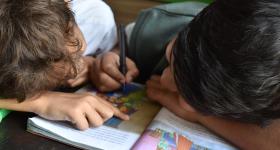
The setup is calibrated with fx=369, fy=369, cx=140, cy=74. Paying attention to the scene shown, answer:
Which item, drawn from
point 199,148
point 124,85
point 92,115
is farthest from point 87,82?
point 199,148

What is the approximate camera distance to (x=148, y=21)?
102 cm

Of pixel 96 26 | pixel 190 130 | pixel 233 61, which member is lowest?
pixel 190 130

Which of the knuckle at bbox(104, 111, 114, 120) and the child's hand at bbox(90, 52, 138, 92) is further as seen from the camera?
the child's hand at bbox(90, 52, 138, 92)

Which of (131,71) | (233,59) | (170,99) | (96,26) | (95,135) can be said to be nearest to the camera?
(233,59)

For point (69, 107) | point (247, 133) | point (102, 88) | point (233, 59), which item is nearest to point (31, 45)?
point (69, 107)

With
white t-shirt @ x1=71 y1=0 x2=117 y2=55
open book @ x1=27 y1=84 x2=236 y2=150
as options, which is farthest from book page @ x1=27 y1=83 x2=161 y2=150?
white t-shirt @ x1=71 y1=0 x2=117 y2=55

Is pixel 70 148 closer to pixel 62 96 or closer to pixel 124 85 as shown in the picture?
pixel 62 96

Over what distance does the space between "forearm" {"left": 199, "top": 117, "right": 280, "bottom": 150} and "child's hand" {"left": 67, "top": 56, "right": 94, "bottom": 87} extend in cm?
34

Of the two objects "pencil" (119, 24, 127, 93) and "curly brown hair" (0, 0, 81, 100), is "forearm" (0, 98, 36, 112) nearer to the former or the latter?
"curly brown hair" (0, 0, 81, 100)

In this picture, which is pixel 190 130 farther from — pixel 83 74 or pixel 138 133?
pixel 83 74

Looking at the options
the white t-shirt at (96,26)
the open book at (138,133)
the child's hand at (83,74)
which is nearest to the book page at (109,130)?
the open book at (138,133)

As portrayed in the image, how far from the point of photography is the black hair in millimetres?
593

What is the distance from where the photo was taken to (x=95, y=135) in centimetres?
75

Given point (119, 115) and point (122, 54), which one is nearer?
point (119, 115)
